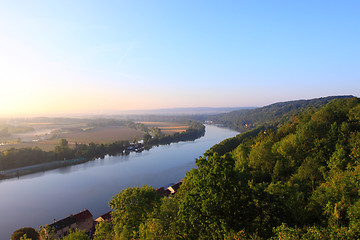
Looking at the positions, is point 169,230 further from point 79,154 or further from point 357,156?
point 79,154

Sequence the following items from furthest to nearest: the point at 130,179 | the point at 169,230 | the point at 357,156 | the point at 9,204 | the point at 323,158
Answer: the point at 130,179
the point at 9,204
the point at 323,158
the point at 357,156
the point at 169,230

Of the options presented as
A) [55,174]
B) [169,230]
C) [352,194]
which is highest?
[352,194]

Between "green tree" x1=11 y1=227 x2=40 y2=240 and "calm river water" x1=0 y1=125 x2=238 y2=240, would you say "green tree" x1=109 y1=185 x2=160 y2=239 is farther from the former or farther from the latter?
"calm river water" x1=0 y1=125 x2=238 y2=240

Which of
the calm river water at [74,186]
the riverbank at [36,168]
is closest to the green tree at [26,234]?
the calm river water at [74,186]

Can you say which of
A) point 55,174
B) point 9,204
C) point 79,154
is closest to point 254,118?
point 79,154

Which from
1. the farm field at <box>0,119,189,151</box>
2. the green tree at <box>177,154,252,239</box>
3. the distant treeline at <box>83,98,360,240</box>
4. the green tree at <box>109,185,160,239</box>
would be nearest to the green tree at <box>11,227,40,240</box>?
the distant treeline at <box>83,98,360,240</box>

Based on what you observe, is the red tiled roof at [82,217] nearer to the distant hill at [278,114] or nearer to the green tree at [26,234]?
the green tree at [26,234]
